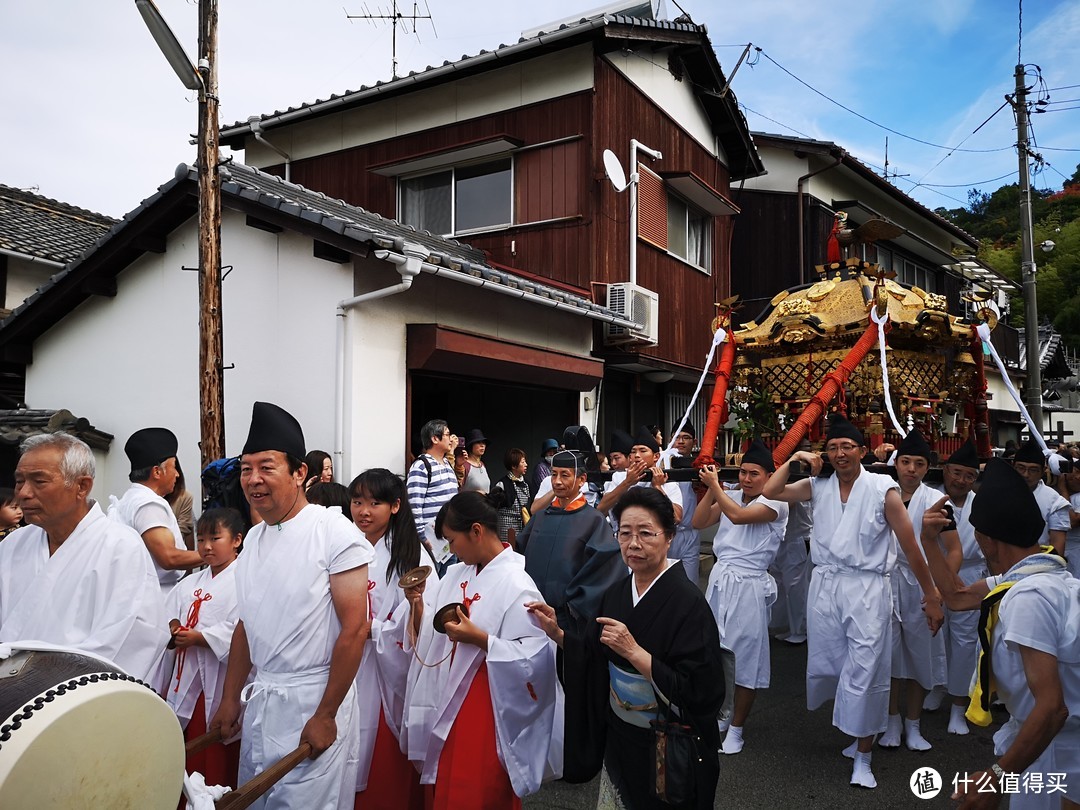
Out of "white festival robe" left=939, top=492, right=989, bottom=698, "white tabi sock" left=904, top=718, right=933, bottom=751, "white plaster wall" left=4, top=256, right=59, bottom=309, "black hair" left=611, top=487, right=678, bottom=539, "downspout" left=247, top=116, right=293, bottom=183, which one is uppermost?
"downspout" left=247, top=116, right=293, bottom=183

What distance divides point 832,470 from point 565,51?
345 inches

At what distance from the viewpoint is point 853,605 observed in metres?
4.66

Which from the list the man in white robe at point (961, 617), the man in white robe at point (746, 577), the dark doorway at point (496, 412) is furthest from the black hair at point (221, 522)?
the dark doorway at point (496, 412)

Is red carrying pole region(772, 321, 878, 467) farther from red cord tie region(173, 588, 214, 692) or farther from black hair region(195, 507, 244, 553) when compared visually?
red cord tie region(173, 588, 214, 692)

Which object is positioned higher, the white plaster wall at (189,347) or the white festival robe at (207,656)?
the white plaster wall at (189,347)

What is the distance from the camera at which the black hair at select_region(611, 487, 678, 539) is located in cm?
307

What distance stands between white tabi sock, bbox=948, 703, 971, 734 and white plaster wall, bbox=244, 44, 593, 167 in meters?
9.30

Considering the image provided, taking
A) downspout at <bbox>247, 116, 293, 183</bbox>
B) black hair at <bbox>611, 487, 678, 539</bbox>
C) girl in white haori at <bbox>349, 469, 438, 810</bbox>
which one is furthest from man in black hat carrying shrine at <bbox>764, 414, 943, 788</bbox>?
downspout at <bbox>247, 116, 293, 183</bbox>

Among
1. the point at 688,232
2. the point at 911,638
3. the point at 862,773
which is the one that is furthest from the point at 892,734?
the point at 688,232

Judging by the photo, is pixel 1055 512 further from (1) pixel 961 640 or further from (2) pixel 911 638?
(2) pixel 911 638

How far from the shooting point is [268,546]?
9.90ft

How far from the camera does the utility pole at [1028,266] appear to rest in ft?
44.5

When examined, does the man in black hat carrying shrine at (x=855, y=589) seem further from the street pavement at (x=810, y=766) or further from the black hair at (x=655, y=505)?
the black hair at (x=655, y=505)

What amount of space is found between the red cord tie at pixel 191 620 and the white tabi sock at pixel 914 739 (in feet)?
14.5
